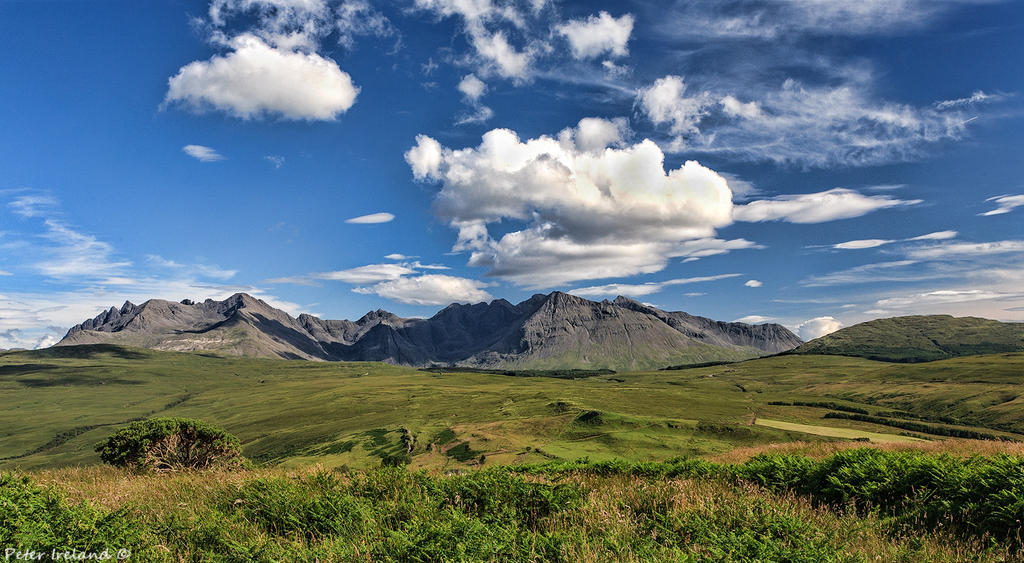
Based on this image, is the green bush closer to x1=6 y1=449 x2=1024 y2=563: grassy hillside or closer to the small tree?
x1=6 y1=449 x2=1024 y2=563: grassy hillside

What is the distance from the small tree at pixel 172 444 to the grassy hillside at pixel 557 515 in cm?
1457

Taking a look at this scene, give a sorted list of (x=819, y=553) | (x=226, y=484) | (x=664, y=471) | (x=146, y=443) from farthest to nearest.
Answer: (x=146, y=443)
(x=664, y=471)
(x=226, y=484)
(x=819, y=553)

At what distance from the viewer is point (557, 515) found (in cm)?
1175

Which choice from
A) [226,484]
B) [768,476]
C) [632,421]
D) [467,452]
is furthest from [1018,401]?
[226,484]

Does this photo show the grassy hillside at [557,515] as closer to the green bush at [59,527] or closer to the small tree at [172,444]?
the green bush at [59,527]

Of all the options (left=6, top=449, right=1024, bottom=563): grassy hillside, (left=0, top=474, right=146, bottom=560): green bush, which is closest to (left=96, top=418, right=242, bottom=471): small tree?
(left=6, top=449, right=1024, bottom=563): grassy hillside

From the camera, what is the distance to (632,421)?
86.6 m

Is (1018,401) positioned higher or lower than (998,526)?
lower

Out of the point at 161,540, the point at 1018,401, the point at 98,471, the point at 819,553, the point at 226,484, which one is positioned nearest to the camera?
the point at 819,553

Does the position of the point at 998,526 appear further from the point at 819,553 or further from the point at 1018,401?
the point at 1018,401

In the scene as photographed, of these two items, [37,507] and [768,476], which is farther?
[768,476]

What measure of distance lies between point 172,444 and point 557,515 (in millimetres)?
28038

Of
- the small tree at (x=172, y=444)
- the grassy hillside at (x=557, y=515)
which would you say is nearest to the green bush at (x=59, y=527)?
the grassy hillside at (x=557, y=515)

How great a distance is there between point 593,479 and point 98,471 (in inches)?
906
